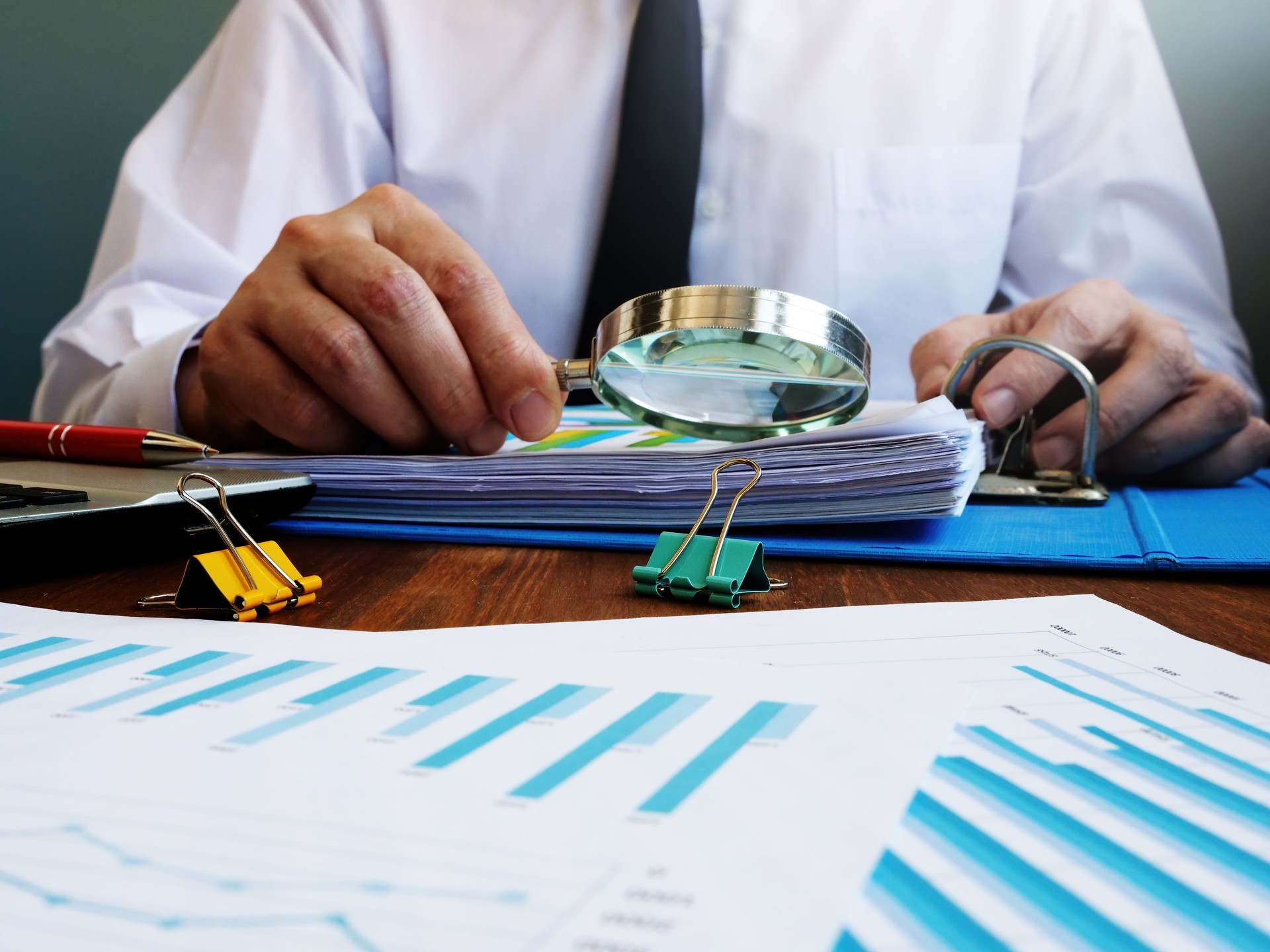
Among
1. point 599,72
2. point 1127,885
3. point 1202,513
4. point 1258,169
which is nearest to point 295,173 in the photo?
point 599,72

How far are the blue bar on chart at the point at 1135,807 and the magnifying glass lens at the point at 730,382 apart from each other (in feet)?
1.06

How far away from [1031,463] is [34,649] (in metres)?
0.72

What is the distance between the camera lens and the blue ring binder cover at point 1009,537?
481 mm

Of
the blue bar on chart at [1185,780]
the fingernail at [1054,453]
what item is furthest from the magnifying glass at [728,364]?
the blue bar on chart at [1185,780]

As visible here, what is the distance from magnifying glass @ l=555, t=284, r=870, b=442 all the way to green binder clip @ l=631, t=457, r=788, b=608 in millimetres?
137

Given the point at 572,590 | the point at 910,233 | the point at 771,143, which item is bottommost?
the point at 572,590

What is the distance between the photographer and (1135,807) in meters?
0.23

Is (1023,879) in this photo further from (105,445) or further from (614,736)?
(105,445)

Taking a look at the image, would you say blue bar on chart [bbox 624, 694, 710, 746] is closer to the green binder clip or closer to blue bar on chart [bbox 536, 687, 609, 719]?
blue bar on chart [bbox 536, 687, 609, 719]

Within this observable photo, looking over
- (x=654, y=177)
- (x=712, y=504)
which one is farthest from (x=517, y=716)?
(x=654, y=177)

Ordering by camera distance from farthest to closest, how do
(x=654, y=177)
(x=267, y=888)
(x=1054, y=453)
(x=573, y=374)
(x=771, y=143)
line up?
(x=771, y=143) < (x=654, y=177) < (x=1054, y=453) < (x=573, y=374) < (x=267, y=888)

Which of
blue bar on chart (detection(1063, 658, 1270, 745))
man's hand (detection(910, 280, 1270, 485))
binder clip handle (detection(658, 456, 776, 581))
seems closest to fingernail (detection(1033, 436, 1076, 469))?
man's hand (detection(910, 280, 1270, 485))

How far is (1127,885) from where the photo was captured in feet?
0.62

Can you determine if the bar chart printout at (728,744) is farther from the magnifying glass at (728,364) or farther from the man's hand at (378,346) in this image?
the man's hand at (378,346)
